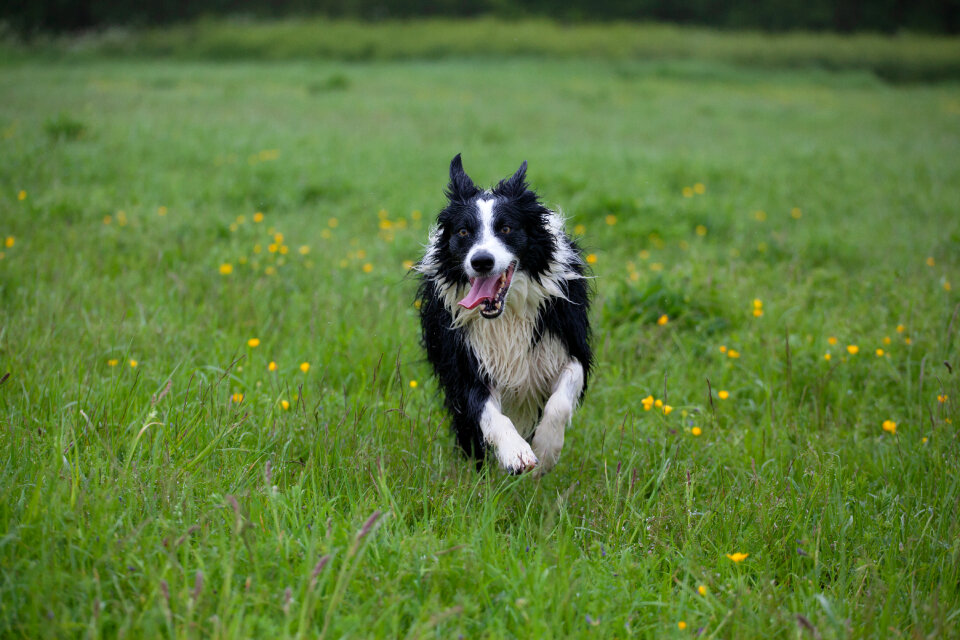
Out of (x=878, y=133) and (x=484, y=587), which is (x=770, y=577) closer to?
(x=484, y=587)

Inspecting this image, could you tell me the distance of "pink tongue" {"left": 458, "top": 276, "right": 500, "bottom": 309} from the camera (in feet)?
8.99

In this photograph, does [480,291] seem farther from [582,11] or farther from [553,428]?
[582,11]

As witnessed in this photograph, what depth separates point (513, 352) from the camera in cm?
301

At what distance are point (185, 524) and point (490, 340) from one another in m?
1.36

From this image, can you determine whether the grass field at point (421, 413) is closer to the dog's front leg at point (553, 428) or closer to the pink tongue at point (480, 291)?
the dog's front leg at point (553, 428)

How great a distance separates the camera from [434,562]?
Answer: 2.08 m

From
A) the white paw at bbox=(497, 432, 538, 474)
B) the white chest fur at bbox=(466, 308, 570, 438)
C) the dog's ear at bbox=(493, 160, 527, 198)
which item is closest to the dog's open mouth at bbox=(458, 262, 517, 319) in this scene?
the white chest fur at bbox=(466, 308, 570, 438)

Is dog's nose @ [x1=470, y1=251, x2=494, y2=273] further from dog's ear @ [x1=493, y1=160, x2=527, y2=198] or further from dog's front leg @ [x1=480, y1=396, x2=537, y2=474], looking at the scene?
dog's front leg @ [x1=480, y1=396, x2=537, y2=474]

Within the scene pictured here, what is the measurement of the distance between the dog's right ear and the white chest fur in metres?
0.51

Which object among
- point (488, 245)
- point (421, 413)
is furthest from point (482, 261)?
point (421, 413)

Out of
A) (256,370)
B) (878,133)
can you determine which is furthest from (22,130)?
(878,133)

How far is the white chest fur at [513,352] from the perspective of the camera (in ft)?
9.81

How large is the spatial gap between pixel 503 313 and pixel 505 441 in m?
0.58

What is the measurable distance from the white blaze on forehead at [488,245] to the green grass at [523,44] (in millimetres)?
23928
